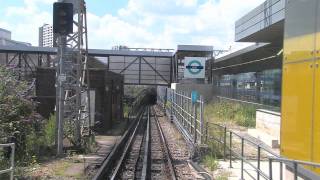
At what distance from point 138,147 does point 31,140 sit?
28.3 feet

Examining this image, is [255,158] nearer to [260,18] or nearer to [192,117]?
[192,117]

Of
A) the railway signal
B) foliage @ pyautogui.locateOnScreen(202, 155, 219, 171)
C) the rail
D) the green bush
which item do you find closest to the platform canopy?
foliage @ pyautogui.locateOnScreen(202, 155, 219, 171)

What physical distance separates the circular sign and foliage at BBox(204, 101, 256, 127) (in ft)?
65.5

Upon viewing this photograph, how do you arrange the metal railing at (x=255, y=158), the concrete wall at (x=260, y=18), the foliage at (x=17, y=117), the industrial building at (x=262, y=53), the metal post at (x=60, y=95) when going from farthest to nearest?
the industrial building at (x=262, y=53)
the concrete wall at (x=260, y=18)
the metal post at (x=60, y=95)
the foliage at (x=17, y=117)
the metal railing at (x=255, y=158)

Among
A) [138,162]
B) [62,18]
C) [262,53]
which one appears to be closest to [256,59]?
[262,53]

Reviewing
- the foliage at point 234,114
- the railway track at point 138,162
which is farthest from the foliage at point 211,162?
the foliage at point 234,114

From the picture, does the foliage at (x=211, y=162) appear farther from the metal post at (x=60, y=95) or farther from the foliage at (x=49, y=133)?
the foliage at (x=49, y=133)

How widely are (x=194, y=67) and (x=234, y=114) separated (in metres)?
26.1

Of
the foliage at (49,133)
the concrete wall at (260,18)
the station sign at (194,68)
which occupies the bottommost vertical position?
the foliage at (49,133)

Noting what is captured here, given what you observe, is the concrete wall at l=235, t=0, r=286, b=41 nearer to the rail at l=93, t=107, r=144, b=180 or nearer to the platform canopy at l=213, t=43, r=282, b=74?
the platform canopy at l=213, t=43, r=282, b=74

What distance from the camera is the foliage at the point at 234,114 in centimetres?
3046

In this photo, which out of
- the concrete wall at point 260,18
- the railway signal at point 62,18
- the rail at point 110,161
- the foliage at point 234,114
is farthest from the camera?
the foliage at point 234,114

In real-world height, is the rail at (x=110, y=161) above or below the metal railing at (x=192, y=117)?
below

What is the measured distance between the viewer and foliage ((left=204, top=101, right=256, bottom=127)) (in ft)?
99.9
